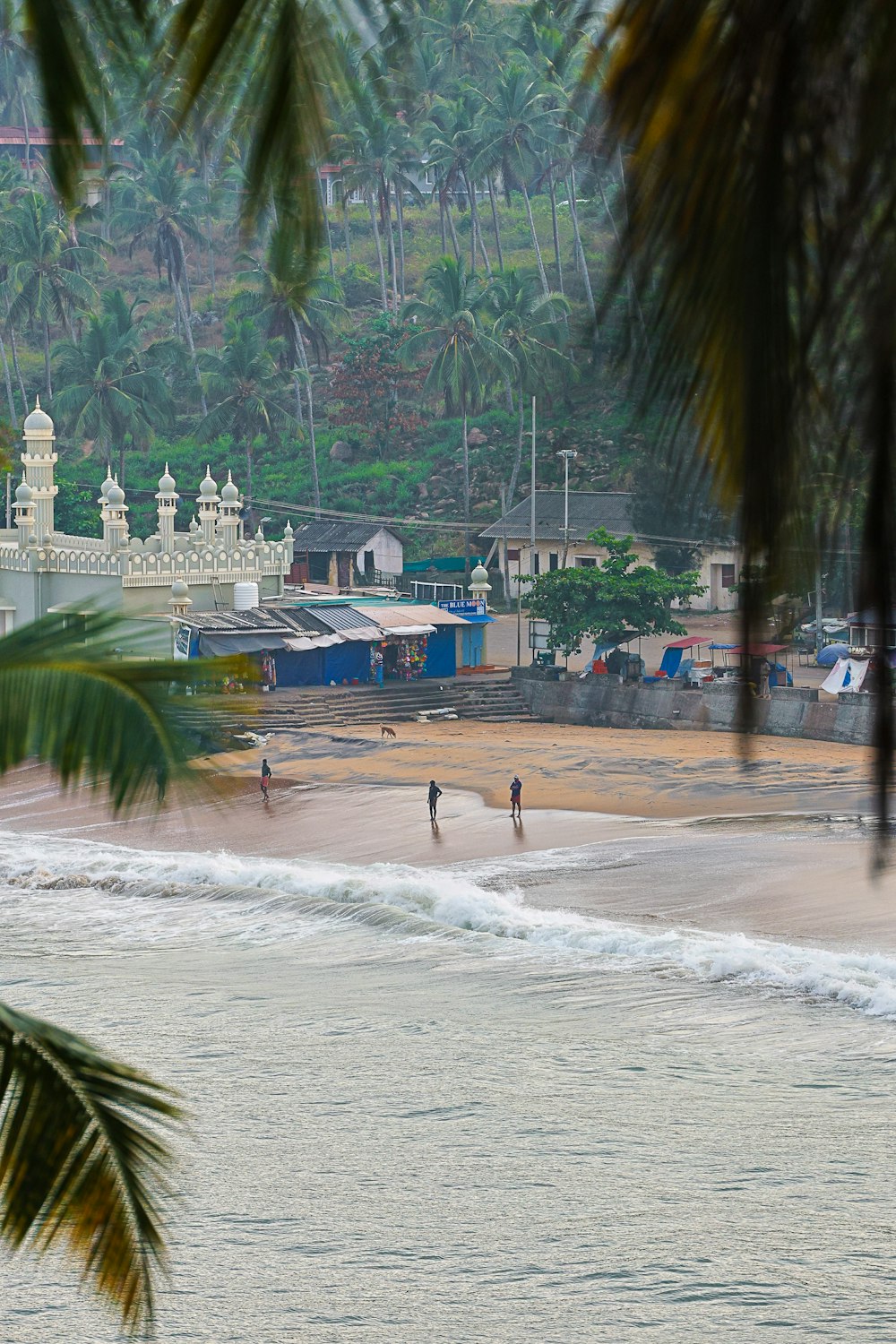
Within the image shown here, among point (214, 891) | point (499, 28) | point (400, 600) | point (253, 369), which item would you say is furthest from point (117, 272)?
point (499, 28)

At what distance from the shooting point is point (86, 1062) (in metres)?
5.41

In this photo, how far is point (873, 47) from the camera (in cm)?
106

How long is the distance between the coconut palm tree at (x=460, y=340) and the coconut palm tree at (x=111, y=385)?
1027 cm

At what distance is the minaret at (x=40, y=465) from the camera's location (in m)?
42.2

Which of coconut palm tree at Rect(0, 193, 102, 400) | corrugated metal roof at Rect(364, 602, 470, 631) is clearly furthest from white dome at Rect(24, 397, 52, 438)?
coconut palm tree at Rect(0, 193, 102, 400)

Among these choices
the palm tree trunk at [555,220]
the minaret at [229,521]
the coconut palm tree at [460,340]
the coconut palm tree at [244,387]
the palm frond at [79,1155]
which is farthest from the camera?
the coconut palm tree at [244,387]

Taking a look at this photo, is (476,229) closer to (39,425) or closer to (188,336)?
(188,336)

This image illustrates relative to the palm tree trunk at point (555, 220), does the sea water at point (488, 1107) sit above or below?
below

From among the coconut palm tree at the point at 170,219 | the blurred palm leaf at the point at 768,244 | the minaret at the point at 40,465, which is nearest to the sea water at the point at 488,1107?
the blurred palm leaf at the point at 768,244

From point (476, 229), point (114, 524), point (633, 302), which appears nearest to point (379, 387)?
point (476, 229)

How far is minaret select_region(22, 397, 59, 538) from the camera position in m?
42.2

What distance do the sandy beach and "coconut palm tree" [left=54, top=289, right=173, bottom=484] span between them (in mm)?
24349

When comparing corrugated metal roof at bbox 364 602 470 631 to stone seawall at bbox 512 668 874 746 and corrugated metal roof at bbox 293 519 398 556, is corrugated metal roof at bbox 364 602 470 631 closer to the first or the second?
stone seawall at bbox 512 668 874 746

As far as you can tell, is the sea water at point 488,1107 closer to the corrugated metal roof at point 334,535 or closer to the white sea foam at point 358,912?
the white sea foam at point 358,912
